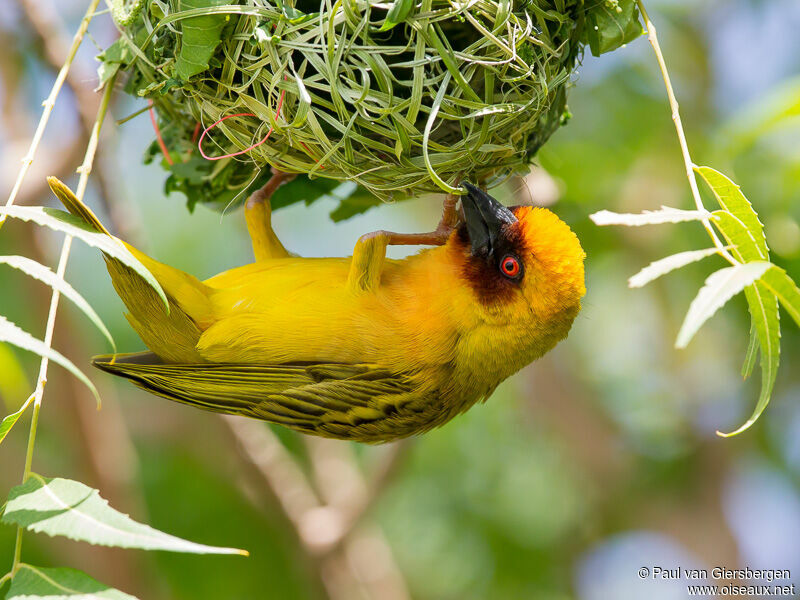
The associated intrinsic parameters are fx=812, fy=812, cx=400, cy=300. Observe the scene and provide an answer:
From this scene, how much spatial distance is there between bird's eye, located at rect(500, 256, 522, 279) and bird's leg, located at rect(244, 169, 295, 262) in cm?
70

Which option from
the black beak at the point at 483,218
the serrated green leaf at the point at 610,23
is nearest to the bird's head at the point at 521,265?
the black beak at the point at 483,218

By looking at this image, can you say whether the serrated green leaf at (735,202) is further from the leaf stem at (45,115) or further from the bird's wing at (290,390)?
the leaf stem at (45,115)

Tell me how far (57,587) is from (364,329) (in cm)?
103

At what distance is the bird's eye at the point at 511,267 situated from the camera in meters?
2.18

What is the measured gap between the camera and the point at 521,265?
2184mm

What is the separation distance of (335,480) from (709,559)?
279 centimetres

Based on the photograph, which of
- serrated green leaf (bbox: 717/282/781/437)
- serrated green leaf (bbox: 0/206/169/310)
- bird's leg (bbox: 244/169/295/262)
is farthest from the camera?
bird's leg (bbox: 244/169/295/262)

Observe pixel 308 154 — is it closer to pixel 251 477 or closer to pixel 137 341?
pixel 251 477

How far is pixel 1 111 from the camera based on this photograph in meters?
4.50

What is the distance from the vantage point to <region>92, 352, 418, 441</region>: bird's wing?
6.95 feet

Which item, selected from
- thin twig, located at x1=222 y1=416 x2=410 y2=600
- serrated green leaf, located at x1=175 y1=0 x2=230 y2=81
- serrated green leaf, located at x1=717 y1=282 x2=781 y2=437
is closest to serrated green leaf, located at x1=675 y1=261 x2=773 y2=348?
serrated green leaf, located at x1=717 y1=282 x2=781 y2=437

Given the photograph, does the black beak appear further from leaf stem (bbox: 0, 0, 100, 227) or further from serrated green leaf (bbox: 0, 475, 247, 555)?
serrated green leaf (bbox: 0, 475, 247, 555)

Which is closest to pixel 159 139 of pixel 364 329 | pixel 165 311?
pixel 165 311

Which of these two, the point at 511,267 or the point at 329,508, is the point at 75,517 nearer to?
the point at 511,267
